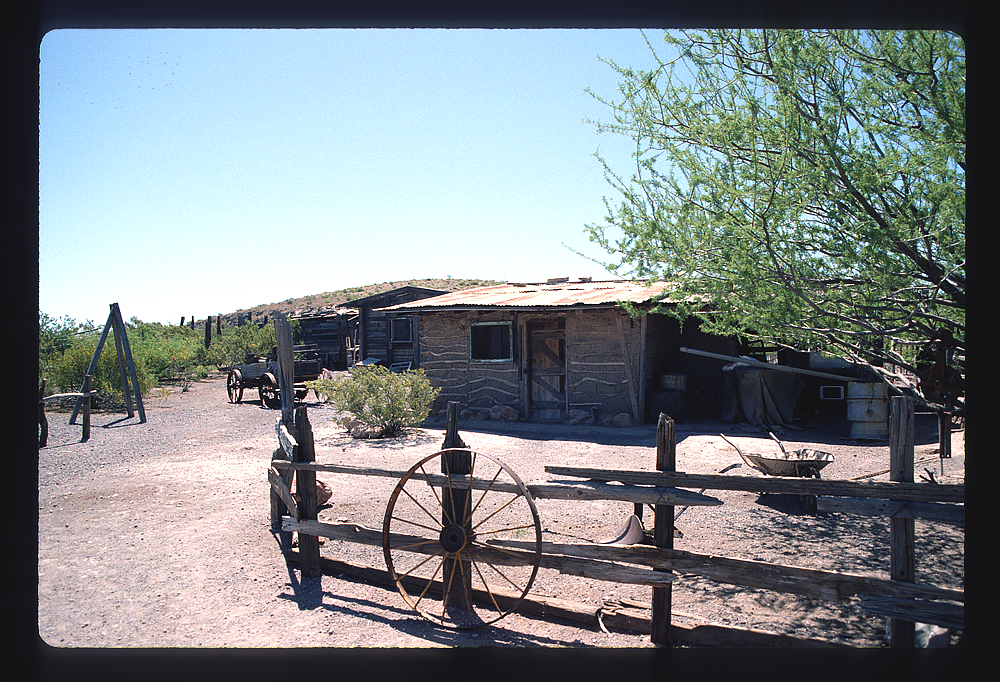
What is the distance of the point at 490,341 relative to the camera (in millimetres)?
14125

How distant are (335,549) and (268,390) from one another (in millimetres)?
11715

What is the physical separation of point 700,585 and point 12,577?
180 inches

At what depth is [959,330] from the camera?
4.31 m

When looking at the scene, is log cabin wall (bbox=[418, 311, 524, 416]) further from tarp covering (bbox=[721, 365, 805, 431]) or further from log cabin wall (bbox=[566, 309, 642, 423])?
tarp covering (bbox=[721, 365, 805, 431])

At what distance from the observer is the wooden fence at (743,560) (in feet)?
11.5

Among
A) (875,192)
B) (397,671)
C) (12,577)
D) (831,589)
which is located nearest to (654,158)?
(875,192)

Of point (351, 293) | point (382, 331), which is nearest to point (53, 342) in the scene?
point (382, 331)

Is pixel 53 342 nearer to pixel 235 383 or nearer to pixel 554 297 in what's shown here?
pixel 235 383

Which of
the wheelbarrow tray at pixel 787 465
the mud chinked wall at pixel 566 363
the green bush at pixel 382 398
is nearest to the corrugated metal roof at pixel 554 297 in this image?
the mud chinked wall at pixel 566 363

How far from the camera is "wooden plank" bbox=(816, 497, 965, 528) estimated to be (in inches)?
137

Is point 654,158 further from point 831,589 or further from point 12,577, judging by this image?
point 12,577

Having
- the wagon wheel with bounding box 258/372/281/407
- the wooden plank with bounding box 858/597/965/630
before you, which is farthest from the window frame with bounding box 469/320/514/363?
the wooden plank with bounding box 858/597/965/630

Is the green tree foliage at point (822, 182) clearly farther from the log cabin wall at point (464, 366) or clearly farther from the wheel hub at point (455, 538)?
the log cabin wall at point (464, 366)

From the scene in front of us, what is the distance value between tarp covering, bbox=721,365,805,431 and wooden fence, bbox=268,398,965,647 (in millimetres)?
8726
